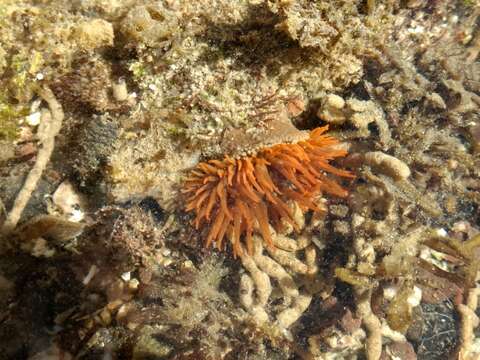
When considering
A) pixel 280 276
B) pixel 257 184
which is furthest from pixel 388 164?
pixel 280 276

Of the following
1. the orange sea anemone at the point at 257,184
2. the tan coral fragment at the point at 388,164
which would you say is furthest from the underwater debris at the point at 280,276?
the tan coral fragment at the point at 388,164

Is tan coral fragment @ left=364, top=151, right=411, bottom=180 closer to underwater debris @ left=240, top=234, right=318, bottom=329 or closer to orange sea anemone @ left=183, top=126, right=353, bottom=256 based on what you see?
orange sea anemone @ left=183, top=126, right=353, bottom=256

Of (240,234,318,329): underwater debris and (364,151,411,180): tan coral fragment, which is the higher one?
(364,151,411,180): tan coral fragment

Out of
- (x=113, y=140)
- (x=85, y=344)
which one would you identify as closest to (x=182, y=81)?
(x=113, y=140)

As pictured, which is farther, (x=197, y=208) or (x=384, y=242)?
(x=384, y=242)

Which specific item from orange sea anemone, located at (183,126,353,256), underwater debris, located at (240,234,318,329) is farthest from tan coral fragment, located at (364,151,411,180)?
underwater debris, located at (240,234,318,329)

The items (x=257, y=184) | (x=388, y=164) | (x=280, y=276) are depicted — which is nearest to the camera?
(x=257, y=184)

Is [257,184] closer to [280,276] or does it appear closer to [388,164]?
[280,276]

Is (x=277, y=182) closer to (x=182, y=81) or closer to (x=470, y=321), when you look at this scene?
(x=182, y=81)
